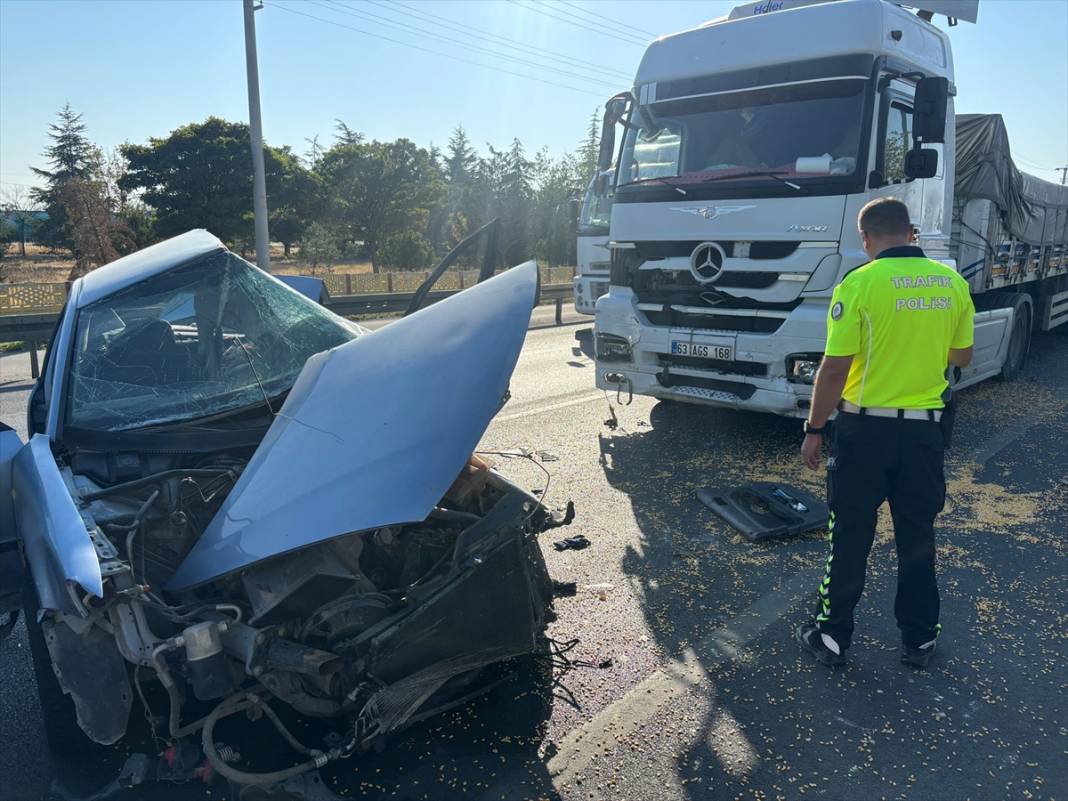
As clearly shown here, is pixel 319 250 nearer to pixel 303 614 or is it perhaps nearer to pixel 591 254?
pixel 591 254

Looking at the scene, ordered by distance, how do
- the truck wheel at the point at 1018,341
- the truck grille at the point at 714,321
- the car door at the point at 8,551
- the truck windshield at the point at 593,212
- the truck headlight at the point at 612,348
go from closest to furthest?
the car door at the point at 8,551 < the truck grille at the point at 714,321 < the truck headlight at the point at 612,348 < the truck wheel at the point at 1018,341 < the truck windshield at the point at 593,212

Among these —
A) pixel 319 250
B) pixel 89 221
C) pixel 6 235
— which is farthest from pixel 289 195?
pixel 89 221

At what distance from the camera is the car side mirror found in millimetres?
5574

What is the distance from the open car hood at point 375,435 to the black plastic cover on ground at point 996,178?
6825 millimetres

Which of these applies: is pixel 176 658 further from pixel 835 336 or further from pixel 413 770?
pixel 835 336

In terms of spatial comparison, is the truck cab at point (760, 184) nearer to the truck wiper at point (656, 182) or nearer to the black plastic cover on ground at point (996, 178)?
the truck wiper at point (656, 182)

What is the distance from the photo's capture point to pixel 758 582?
13.3 ft

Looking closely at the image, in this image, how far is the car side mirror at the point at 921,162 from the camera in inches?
219

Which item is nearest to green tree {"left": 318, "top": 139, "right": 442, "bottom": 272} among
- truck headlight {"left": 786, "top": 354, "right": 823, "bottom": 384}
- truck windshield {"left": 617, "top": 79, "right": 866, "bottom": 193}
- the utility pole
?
the utility pole

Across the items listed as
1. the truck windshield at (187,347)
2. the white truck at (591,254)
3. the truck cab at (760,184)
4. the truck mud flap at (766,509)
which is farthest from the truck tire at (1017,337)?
the truck windshield at (187,347)

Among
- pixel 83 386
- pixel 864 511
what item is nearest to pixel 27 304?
pixel 83 386

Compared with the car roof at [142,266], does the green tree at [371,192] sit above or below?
above

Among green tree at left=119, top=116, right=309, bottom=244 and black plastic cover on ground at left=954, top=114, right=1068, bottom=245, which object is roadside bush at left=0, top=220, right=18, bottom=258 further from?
black plastic cover on ground at left=954, top=114, right=1068, bottom=245

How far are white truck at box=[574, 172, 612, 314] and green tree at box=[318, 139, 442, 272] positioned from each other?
27.1m
